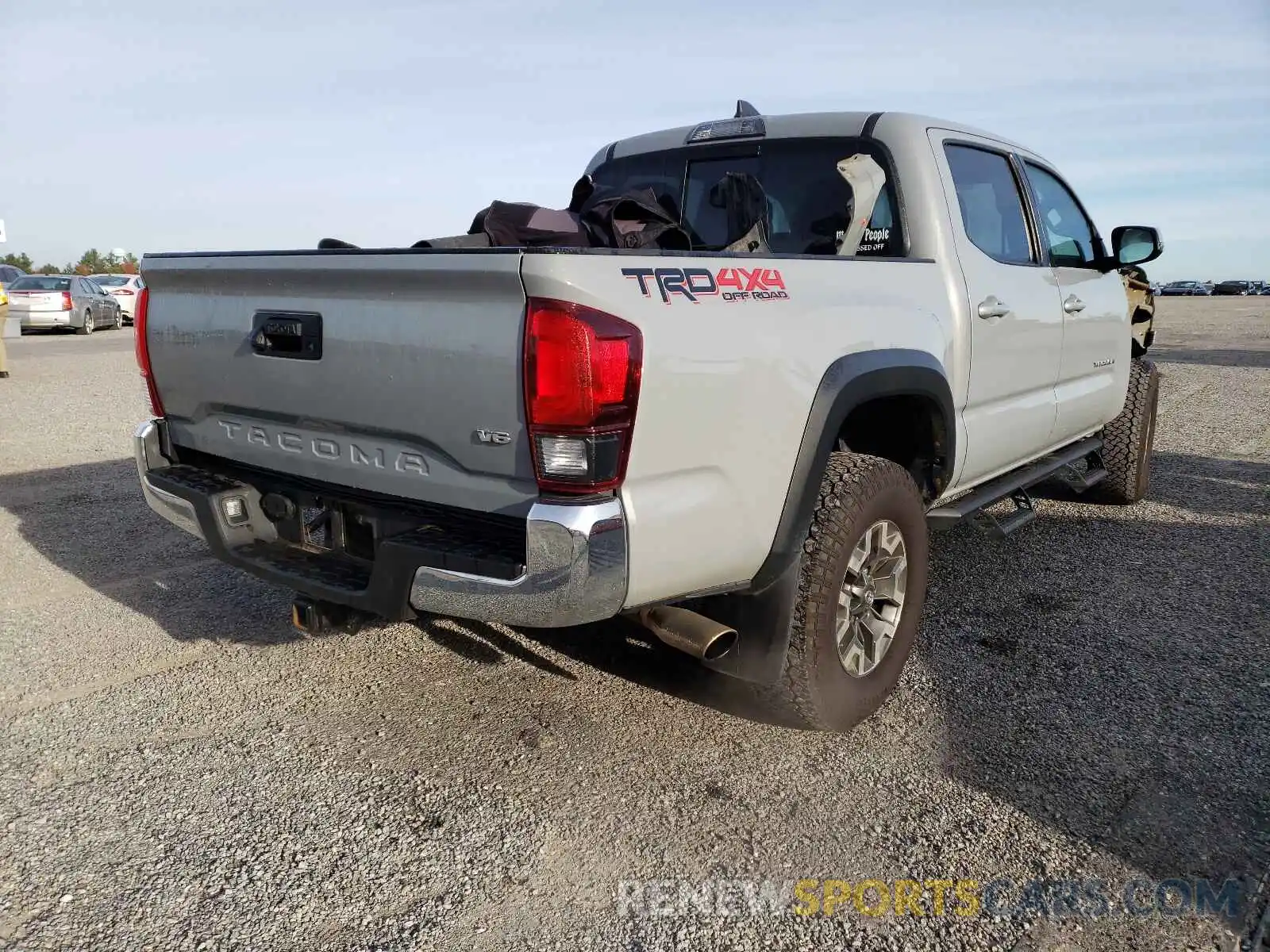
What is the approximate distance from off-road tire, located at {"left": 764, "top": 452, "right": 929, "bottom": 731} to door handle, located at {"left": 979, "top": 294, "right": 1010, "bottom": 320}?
882 millimetres

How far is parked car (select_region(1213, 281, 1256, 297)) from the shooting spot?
7838 centimetres

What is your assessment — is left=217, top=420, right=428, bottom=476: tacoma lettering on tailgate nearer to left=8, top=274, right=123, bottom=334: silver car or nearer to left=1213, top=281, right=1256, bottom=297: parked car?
left=8, top=274, right=123, bottom=334: silver car

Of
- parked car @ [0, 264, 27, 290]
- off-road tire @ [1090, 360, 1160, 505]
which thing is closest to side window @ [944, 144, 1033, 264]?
off-road tire @ [1090, 360, 1160, 505]

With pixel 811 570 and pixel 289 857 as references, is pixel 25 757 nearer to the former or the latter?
pixel 289 857

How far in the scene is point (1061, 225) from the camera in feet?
16.2

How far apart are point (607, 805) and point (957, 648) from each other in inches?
70.1

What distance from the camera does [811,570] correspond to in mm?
2922

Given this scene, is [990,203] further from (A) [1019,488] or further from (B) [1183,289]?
(B) [1183,289]

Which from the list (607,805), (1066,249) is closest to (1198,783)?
(607,805)

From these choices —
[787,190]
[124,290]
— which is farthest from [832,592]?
[124,290]

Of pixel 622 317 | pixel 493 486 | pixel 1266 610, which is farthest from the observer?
pixel 1266 610

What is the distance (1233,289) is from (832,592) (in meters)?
91.6

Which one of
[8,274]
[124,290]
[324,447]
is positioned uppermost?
[8,274]

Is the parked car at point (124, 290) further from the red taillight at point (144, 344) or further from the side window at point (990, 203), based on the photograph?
the side window at point (990, 203)
